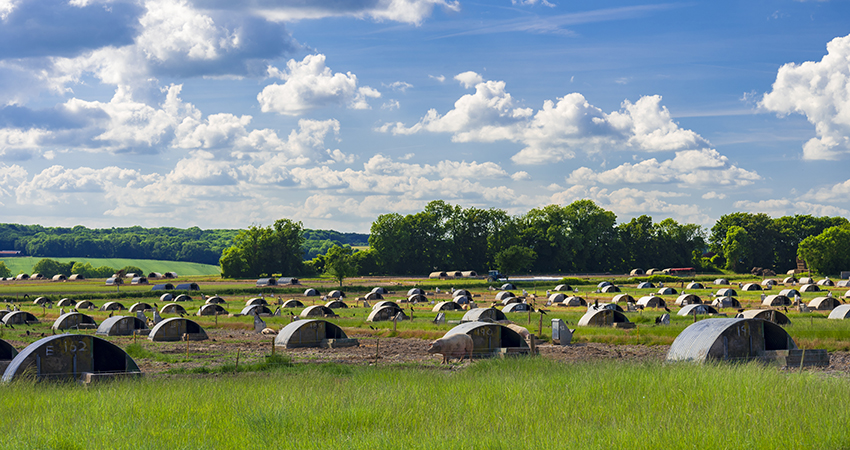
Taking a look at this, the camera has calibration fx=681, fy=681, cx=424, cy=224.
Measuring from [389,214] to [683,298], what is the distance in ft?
308

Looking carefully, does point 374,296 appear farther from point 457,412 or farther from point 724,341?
point 457,412

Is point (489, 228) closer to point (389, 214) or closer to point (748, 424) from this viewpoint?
point (389, 214)

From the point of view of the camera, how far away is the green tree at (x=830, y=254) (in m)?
135

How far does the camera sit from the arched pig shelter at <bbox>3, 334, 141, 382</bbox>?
2052 centimetres

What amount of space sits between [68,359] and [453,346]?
14.2 m

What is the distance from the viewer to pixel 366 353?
32.7 metres

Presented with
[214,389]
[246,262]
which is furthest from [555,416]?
[246,262]

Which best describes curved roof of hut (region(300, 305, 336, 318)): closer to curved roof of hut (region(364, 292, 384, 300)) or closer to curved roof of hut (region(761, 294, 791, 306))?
curved roof of hut (region(364, 292, 384, 300))

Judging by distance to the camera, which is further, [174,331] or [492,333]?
[174,331]

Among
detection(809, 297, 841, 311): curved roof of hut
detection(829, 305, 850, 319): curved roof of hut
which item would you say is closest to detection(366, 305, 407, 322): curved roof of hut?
detection(829, 305, 850, 319): curved roof of hut

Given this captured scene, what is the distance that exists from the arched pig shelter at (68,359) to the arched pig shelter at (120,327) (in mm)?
24116

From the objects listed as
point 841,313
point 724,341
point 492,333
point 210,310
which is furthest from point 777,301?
point 210,310

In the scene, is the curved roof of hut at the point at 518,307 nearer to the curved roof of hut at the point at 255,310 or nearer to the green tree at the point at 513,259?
the curved roof of hut at the point at 255,310

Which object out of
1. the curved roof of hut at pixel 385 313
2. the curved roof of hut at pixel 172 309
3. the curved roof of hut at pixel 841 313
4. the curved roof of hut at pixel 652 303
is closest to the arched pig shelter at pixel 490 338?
the curved roof of hut at pixel 385 313
